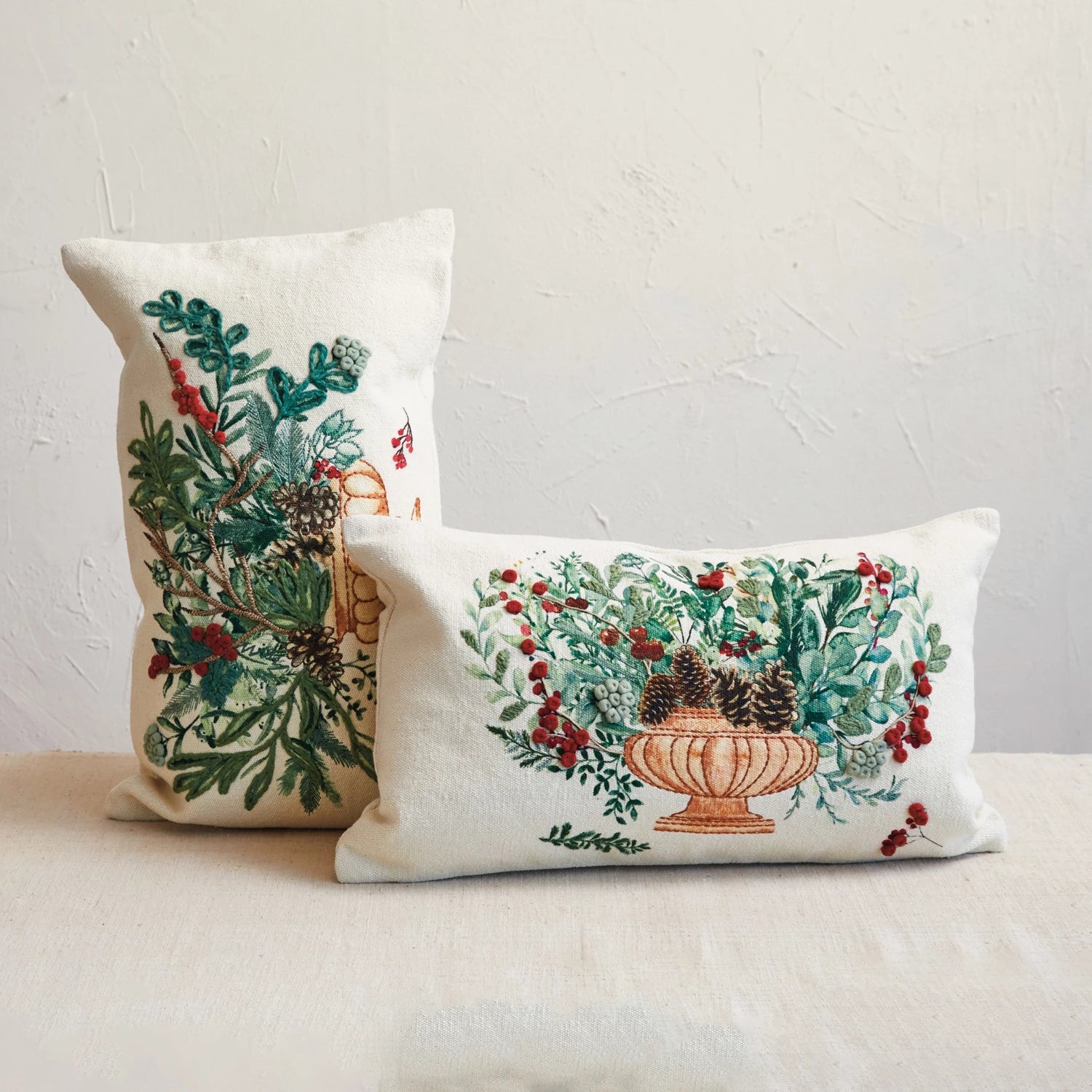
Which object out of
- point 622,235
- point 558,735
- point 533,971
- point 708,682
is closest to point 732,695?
point 708,682

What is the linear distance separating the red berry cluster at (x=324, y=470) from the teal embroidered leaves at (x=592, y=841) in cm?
33

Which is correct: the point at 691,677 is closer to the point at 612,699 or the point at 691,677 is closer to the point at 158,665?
the point at 612,699

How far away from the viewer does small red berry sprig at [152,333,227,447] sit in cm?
91

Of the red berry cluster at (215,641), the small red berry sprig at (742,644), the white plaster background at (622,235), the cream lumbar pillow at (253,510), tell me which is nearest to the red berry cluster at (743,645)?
the small red berry sprig at (742,644)

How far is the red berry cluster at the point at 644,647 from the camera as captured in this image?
2.79 feet

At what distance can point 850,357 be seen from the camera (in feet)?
4.65

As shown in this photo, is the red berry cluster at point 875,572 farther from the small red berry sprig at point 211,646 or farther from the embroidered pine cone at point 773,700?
the small red berry sprig at point 211,646

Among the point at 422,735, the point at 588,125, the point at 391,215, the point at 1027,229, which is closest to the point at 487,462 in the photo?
the point at 391,215

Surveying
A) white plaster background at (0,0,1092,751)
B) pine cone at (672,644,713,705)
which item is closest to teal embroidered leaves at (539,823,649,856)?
pine cone at (672,644,713,705)

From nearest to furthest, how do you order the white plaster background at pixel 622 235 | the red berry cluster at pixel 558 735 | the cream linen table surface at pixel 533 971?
the cream linen table surface at pixel 533 971
the red berry cluster at pixel 558 735
the white plaster background at pixel 622 235

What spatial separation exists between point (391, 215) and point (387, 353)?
1.58 feet

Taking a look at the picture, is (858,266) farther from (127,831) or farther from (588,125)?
(127,831)

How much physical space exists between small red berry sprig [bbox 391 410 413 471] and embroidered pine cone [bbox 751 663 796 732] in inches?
13.3

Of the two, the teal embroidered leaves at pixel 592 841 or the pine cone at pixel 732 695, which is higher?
the pine cone at pixel 732 695
